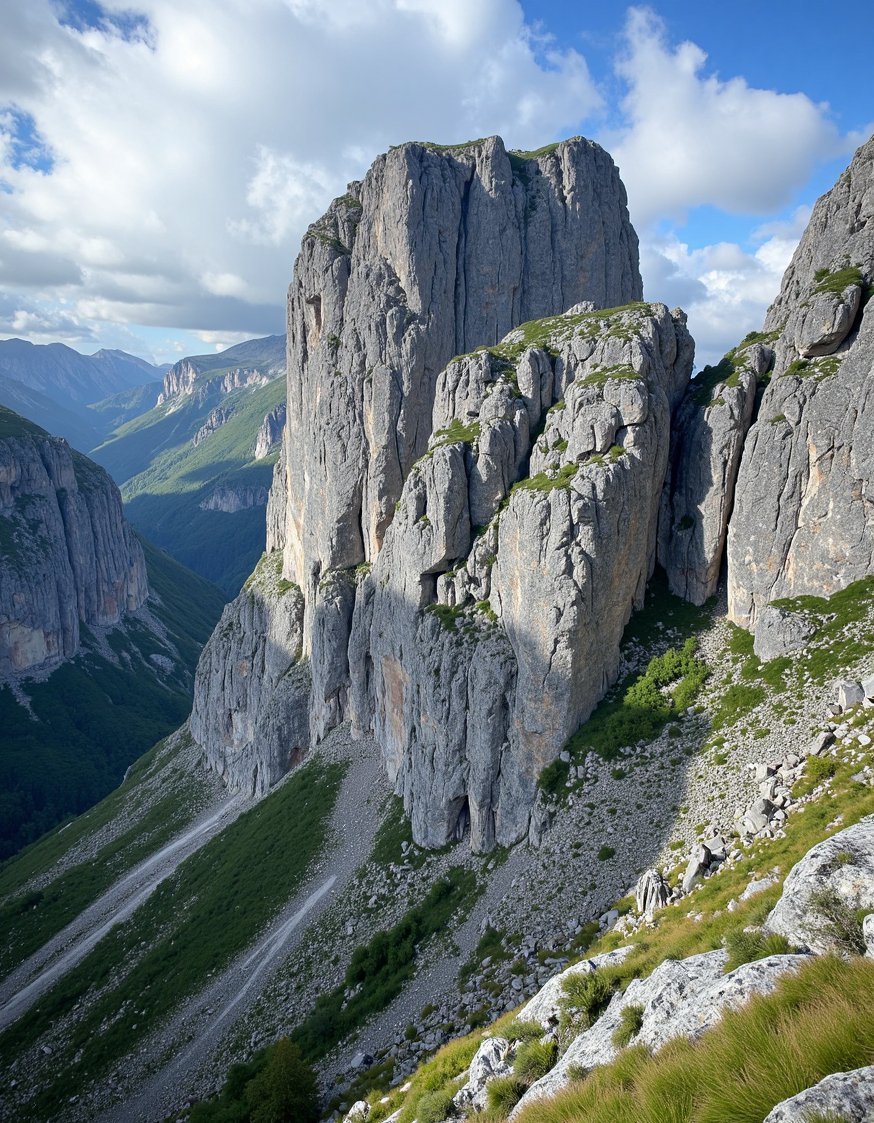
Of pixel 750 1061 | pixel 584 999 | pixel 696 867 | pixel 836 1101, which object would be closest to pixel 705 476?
pixel 696 867

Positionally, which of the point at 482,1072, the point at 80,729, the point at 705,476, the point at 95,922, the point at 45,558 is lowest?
the point at 95,922

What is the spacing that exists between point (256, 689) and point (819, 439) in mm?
76957

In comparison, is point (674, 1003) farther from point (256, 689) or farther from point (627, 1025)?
point (256, 689)

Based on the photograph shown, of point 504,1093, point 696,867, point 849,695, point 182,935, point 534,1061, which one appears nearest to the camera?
point 504,1093

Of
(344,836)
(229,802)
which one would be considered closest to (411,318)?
(344,836)

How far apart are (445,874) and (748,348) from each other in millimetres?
42580

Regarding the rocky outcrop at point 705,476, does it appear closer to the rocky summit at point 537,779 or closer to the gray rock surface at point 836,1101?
the rocky summit at point 537,779

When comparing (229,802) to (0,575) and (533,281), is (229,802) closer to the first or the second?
(533,281)

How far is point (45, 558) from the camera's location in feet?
557

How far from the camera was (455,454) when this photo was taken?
4781 cm

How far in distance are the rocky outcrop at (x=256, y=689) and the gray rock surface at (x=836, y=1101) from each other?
7155 cm

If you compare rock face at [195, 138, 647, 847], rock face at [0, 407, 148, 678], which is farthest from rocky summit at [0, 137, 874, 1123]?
rock face at [0, 407, 148, 678]

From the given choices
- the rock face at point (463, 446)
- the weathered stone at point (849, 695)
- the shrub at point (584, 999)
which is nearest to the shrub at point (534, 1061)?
the shrub at point (584, 999)

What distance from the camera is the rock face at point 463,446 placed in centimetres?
3888
